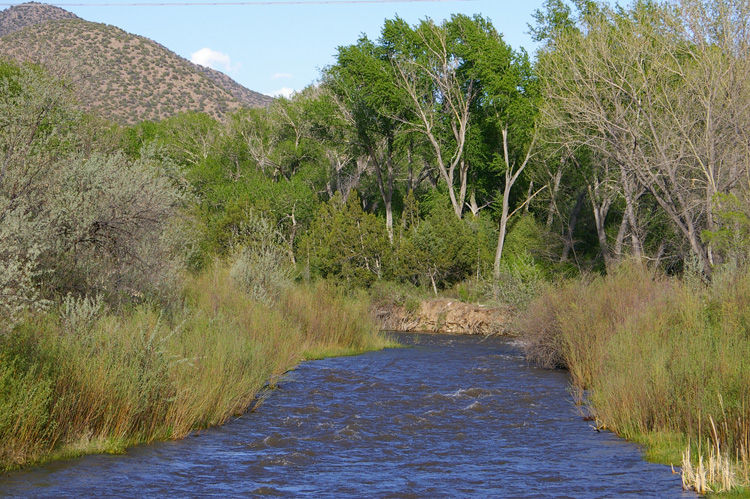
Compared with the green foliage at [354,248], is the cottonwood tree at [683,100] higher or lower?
higher

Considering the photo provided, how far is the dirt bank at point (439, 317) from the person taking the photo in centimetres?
3275

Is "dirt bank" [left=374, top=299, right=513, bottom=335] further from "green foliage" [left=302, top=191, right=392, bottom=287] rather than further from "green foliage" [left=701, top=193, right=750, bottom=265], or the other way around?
"green foliage" [left=701, top=193, right=750, bottom=265]

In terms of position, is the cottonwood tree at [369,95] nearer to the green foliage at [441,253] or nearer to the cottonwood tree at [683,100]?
the green foliage at [441,253]

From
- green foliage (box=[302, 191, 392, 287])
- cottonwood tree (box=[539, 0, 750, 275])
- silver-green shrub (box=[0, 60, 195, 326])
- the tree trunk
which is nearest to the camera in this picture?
silver-green shrub (box=[0, 60, 195, 326])

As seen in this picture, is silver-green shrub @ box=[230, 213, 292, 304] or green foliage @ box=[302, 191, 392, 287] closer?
silver-green shrub @ box=[230, 213, 292, 304]

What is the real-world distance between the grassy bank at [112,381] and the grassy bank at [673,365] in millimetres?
6298

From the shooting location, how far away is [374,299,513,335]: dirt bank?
107 feet

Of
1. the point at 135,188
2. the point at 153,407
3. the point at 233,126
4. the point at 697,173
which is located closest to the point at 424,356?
the point at 697,173

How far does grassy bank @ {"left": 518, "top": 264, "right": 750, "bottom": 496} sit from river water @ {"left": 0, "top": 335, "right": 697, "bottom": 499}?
422 mm

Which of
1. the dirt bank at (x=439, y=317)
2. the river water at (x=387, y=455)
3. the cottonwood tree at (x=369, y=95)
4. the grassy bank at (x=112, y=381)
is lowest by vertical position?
the dirt bank at (x=439, y=317)

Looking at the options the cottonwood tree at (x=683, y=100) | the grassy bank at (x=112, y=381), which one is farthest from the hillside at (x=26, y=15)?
the grassy bank at (x=112, y=381)

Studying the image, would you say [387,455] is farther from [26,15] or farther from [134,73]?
[26,15]

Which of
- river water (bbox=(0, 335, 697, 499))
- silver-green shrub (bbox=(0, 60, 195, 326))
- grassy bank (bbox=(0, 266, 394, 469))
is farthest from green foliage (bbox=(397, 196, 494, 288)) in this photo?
grassy bank (bbox=(0, 266, 394, 469))

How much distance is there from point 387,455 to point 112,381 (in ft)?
12.8
